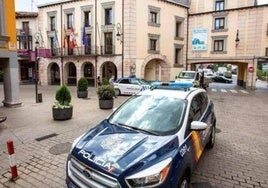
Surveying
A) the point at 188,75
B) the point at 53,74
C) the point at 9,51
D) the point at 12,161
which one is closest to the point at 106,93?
the point at 9,51

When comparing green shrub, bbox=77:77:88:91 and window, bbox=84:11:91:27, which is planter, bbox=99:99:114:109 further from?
window, bbox=84:11:91:27

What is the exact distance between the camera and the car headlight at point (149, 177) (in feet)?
8.84

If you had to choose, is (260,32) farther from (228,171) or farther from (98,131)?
(98,131)

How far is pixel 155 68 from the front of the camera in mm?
26188

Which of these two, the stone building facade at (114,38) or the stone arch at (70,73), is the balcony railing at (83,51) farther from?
the stone arch at (70,73)

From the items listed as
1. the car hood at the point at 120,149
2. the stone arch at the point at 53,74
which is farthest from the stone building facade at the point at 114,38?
the car hood at the point at 120,149

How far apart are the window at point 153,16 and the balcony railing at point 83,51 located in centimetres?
477

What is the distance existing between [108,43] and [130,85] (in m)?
8.72

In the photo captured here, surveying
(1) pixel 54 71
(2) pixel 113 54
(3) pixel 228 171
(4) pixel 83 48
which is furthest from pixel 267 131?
(1) pixel 54 71

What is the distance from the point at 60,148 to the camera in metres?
5.86

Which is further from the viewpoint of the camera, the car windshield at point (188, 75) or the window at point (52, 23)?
the window at point (52, 23)

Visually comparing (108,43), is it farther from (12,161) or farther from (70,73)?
(12,161)

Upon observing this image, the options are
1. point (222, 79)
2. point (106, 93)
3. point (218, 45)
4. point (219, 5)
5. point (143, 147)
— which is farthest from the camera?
point (222, 79)

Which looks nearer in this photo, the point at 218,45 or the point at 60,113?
the point at 60,113
